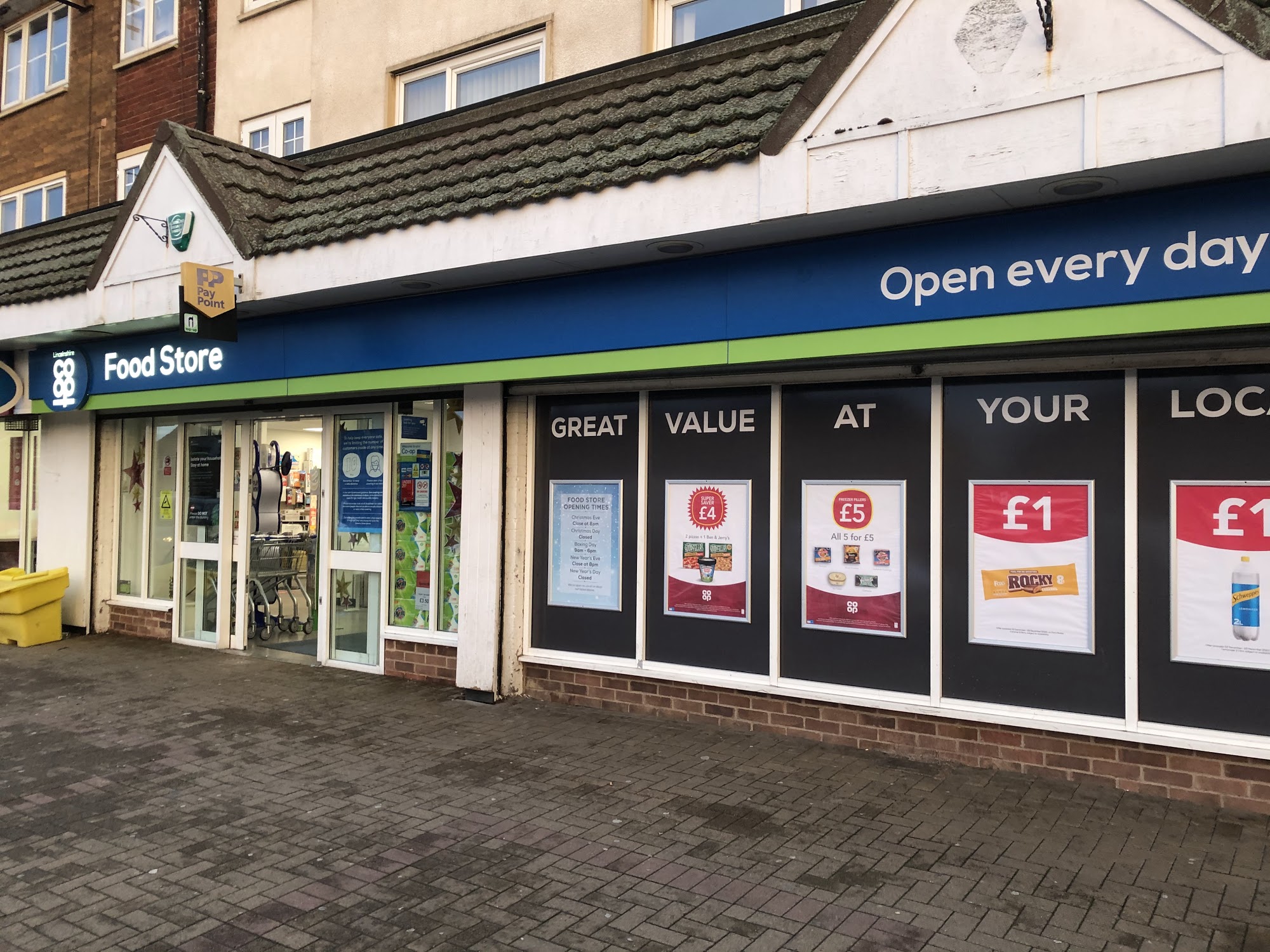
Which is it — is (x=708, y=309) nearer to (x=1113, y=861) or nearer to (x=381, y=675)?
(x=1113, y=861)

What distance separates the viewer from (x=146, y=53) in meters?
12.3

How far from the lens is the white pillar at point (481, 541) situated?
7605 mm

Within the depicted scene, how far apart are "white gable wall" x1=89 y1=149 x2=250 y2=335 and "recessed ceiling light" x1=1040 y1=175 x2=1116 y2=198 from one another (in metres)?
6.55

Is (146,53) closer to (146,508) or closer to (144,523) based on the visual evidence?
(146,508)

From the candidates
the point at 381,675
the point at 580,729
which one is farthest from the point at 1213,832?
the point at 381,675

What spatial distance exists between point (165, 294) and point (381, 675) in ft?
13.7

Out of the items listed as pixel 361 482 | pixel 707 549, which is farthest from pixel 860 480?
pixel 361 482

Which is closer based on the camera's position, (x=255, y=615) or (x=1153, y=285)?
(x=1153, y=285)

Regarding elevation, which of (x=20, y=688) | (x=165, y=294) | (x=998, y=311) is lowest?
(x=20, y=688)

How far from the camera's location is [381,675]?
861cm

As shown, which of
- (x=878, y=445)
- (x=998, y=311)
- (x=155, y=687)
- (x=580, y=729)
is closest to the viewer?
(x=998, y=311)

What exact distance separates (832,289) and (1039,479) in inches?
66.7

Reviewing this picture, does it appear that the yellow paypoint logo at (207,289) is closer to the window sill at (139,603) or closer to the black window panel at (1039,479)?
the window sill at (139,603)

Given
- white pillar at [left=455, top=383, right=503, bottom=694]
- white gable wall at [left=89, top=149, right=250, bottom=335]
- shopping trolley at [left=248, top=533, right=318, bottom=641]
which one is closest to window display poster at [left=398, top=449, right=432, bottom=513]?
white pillar at [left=455, top=383, right=503, bottom=694]
